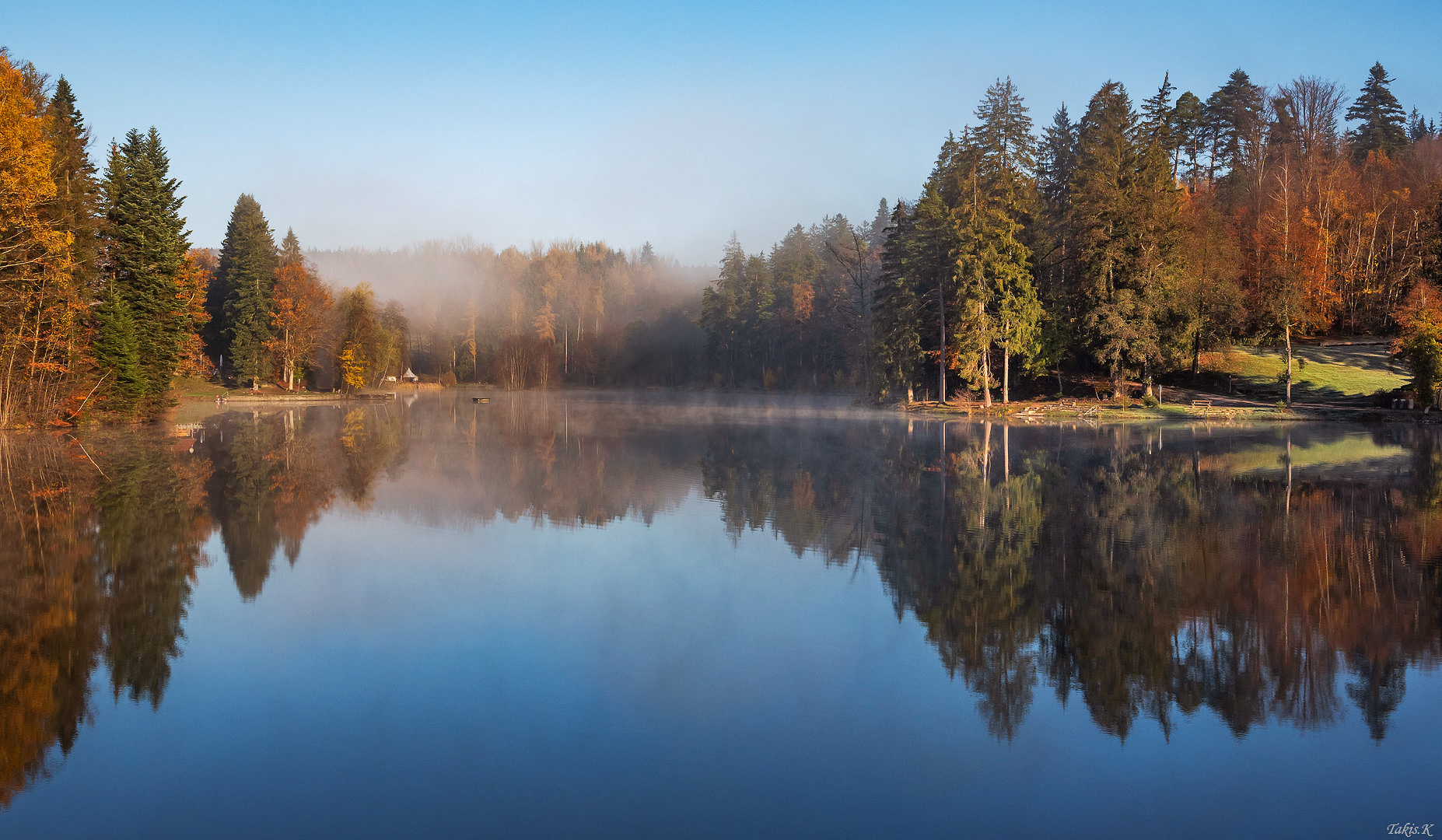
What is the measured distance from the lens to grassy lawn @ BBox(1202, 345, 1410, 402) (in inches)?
1625

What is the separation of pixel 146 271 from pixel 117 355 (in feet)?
14.8

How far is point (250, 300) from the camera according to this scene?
62.2 metres

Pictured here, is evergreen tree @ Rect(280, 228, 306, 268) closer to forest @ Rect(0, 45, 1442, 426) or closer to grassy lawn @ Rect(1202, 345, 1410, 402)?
forest @ Rect(0, 45, 1442, 426)

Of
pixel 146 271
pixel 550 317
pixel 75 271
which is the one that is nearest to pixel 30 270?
pixel 75 271

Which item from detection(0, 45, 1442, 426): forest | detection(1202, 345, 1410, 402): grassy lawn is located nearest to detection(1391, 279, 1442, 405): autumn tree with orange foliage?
detection(0, 45, 1442, 426): forest

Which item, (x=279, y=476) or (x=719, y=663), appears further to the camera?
(x=279, y=476)

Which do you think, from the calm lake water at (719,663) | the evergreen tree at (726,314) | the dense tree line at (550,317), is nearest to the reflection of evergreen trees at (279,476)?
the calm lake water at (719,663)

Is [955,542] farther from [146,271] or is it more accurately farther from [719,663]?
[146,271]

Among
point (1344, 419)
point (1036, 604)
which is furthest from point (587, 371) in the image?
point (1036, 604)

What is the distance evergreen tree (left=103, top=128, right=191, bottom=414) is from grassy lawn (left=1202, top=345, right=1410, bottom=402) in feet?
170

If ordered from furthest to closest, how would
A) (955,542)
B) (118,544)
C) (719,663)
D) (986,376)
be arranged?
(986,376)
(955,542)
(118,544)
(719,663)

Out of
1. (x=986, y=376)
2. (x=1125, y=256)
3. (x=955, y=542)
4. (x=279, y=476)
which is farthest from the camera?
(x=986, y=376)

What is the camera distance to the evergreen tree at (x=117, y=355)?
3142 centimetres

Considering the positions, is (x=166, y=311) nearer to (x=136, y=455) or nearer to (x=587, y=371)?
(x=136, y=455)
